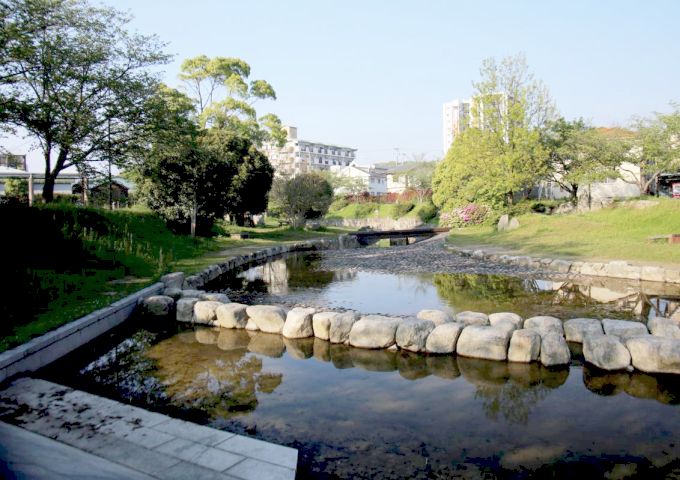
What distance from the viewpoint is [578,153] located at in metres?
26.6

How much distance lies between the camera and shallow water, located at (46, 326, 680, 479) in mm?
3361

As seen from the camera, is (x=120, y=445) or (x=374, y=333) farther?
(x=374, y=333)

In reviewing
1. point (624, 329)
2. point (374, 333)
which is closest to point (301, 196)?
point (374, 333)

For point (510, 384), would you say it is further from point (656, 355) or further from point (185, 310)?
point (185, 310)

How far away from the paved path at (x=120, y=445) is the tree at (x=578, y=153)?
26483mm

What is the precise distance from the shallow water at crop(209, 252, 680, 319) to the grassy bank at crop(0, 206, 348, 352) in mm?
2208

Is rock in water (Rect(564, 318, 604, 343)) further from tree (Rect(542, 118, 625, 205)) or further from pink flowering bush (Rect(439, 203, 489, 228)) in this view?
pink flowering bush (Rect(439, 203, 489, 228))

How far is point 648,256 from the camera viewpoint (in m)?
12.3

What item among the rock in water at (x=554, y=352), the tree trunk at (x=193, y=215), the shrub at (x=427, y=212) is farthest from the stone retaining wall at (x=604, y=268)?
the shrub at (x=427, y=212)

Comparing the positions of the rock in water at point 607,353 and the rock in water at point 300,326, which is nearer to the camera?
the rock in water at point 607,353

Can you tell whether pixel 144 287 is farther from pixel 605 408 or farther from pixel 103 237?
pixel 605 408

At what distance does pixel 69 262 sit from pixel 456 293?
27.3 ft

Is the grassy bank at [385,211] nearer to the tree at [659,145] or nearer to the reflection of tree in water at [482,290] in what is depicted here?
the tree at [659,145]

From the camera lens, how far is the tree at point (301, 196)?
101ft
